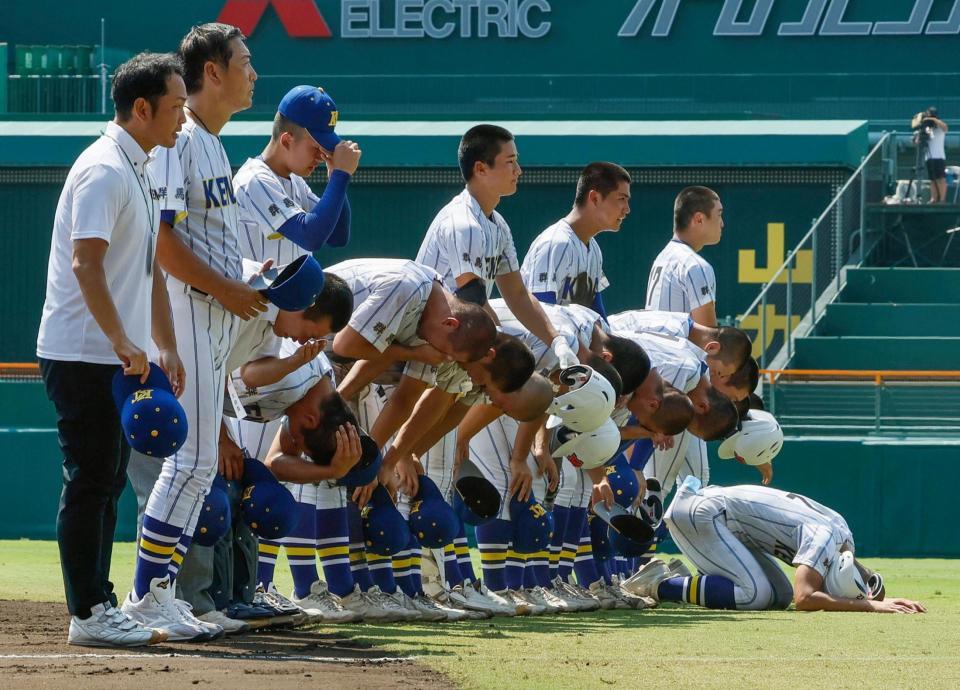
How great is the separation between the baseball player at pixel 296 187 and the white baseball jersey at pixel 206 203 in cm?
47

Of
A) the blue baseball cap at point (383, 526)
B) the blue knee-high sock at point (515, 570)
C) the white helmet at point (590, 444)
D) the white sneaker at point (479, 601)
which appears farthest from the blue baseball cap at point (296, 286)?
the blue knee-high sock at point (515, 570)

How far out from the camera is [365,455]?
6543 mm

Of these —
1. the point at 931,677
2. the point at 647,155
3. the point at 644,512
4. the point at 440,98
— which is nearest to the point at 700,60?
the point at 440,98

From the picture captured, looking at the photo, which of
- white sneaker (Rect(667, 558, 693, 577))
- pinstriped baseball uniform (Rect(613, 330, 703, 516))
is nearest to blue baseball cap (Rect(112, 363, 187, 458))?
pinstriped baseball uniform (Rect(613, 330, 703, 516))

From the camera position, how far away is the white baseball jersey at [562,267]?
8.55m

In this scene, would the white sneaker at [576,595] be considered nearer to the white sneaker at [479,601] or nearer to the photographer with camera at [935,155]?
the white sneaker at [479,601]

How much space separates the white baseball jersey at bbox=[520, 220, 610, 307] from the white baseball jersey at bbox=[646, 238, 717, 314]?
1.38 m

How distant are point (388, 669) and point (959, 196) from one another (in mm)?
14850

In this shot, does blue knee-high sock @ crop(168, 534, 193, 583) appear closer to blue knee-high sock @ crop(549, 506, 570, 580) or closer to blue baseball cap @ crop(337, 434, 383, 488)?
blue baseball cap @ crop(337, 434, 383, 488)

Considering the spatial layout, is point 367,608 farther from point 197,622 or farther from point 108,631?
point 108,631

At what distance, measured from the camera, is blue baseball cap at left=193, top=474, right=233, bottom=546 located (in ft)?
19.7

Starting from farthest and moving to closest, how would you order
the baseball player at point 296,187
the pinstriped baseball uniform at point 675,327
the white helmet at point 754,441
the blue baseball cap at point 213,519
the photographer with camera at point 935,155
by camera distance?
the photographer with camera at point 935,155
the white helmet at point 754,441
the pinstriped baseball uniform at point 675,327
the baseball player at point 296,187
the blue baseball cap at point 213,519

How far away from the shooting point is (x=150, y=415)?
513 centimetres

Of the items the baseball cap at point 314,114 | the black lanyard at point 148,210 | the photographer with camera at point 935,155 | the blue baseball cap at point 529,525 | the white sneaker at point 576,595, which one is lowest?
the white sneaker at point 576,595
